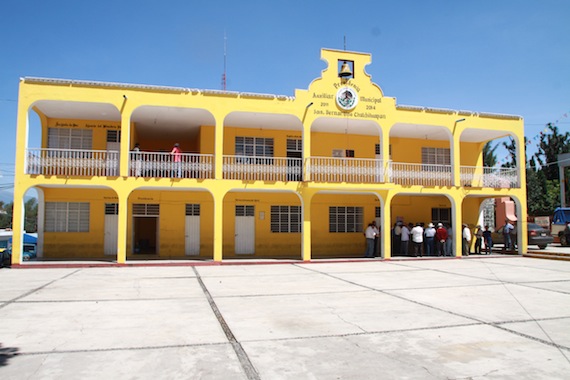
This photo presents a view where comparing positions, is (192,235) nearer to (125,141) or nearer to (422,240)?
Result: (125,141)

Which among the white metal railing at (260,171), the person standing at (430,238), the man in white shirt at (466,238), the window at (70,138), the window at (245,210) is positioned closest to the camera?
the white metal railing at (260,171)

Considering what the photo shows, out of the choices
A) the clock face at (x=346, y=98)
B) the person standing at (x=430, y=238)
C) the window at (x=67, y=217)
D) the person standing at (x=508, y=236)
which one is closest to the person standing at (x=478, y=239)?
the person standing at (x=508, y=236)

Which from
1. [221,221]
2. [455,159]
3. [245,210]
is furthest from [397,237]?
[221,221]

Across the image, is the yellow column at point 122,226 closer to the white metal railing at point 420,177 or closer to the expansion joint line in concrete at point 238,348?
the expansion joint line in concrete at point 238,348

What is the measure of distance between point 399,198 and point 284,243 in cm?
604

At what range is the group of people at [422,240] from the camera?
1942 cm

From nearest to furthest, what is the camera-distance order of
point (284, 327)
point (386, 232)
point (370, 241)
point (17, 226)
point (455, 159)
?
point (284, 327) → point (17, 226) → point (386, 232) → point (370, 241) → point (455, 159)

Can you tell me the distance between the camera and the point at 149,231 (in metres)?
22.8

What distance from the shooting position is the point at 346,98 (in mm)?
18531

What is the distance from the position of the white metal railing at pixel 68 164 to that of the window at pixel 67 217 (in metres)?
1.68

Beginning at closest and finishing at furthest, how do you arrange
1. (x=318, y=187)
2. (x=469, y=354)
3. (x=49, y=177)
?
1. (x=469, y=354)
2. (x=49, y=177)
3. (x=318, y=187)

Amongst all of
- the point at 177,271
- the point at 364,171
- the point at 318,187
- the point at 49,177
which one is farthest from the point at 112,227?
the point at 364,171

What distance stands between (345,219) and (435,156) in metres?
5.85

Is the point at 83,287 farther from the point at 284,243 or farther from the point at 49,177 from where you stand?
the point at 284,243
